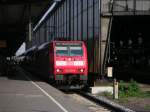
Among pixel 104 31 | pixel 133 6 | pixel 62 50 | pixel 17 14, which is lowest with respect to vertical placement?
pixel 62 50

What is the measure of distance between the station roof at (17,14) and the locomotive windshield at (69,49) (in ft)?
70.6

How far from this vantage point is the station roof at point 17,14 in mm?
58659

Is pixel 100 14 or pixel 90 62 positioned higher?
pixel 100 14

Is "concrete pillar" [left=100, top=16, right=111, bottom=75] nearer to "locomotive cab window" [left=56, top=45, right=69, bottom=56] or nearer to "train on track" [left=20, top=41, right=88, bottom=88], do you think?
"train on track" [left=20, top=41, right=88, bottom=88]

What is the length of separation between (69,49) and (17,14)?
39.8 metres

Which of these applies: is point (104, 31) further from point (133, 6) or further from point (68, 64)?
point (68, 64)

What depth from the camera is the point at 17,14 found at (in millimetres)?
73250

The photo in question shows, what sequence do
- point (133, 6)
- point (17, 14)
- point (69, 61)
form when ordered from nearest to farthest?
1. point (69, 61)
2. point (133, 6)
3. point (17, 14)

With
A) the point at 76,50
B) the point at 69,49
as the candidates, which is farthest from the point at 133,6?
the point at 69,49

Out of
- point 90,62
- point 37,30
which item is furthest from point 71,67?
point 37,30

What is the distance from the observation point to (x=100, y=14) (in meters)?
41.3

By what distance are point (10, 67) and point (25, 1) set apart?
793cm

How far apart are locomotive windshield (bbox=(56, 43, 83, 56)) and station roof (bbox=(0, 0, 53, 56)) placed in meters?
21.5

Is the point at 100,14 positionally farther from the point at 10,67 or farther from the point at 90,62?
the point at 10,67
